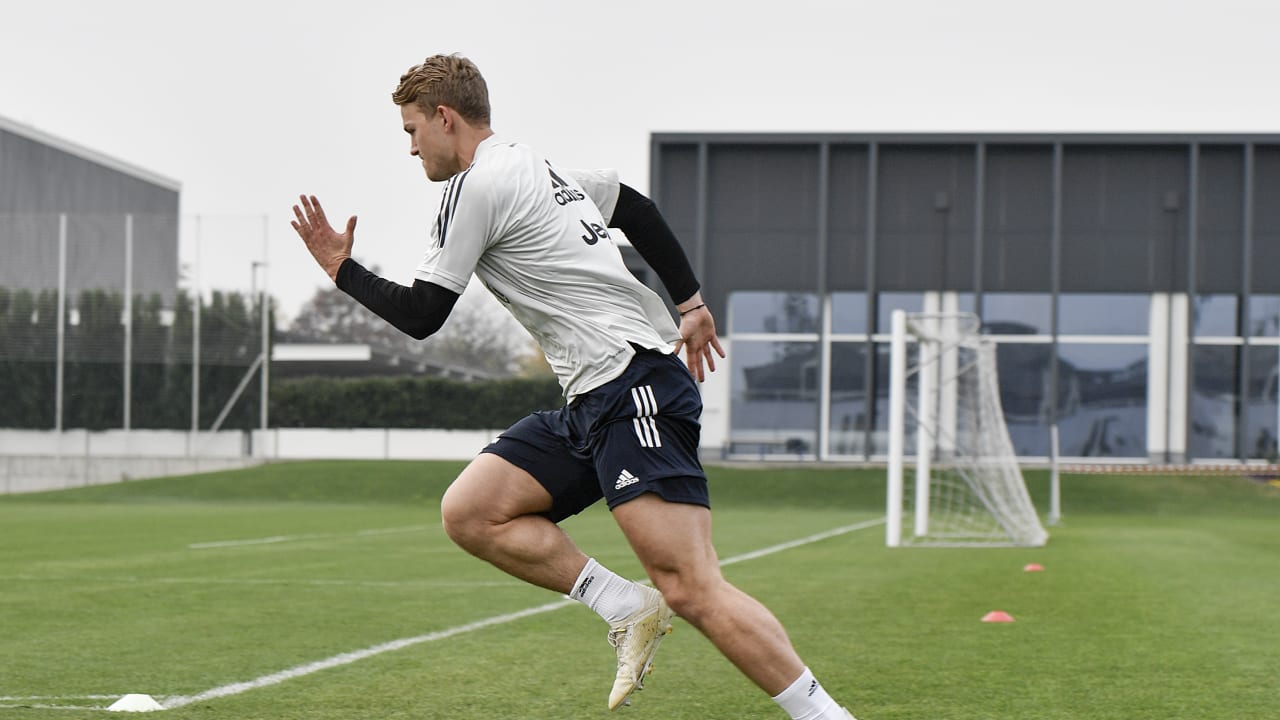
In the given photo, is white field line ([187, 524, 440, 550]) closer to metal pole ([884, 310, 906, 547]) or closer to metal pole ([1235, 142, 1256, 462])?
metal pole ([884, 310, 906, 547])

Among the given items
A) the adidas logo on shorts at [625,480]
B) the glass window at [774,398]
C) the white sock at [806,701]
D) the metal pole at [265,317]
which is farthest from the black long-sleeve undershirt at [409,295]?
the glass window at [774,398]

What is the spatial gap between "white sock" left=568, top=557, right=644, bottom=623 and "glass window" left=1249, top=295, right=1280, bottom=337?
4366 centimetres

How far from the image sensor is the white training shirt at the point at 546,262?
13.6 feet

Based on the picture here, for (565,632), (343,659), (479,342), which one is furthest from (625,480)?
(479,342)

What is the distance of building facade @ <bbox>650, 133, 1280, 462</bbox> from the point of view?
146 feet

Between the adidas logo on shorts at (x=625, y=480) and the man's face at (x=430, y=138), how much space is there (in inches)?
38.6

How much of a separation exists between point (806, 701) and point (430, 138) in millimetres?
1796

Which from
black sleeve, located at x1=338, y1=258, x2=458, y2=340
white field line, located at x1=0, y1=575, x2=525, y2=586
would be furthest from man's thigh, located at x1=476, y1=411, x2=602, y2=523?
white field line, located at x1=0, y1=575, x2=525, y2=586

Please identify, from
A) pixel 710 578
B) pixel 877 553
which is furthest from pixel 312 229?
pixel 877 553

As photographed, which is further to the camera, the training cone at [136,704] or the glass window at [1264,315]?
the glass window at [1264,315]

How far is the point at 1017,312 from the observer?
149 ft

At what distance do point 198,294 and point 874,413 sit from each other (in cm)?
1931

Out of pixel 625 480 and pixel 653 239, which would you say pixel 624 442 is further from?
pixel 653 239

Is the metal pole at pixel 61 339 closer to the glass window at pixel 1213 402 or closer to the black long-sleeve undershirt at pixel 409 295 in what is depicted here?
the glass window at pixel 1213 402
